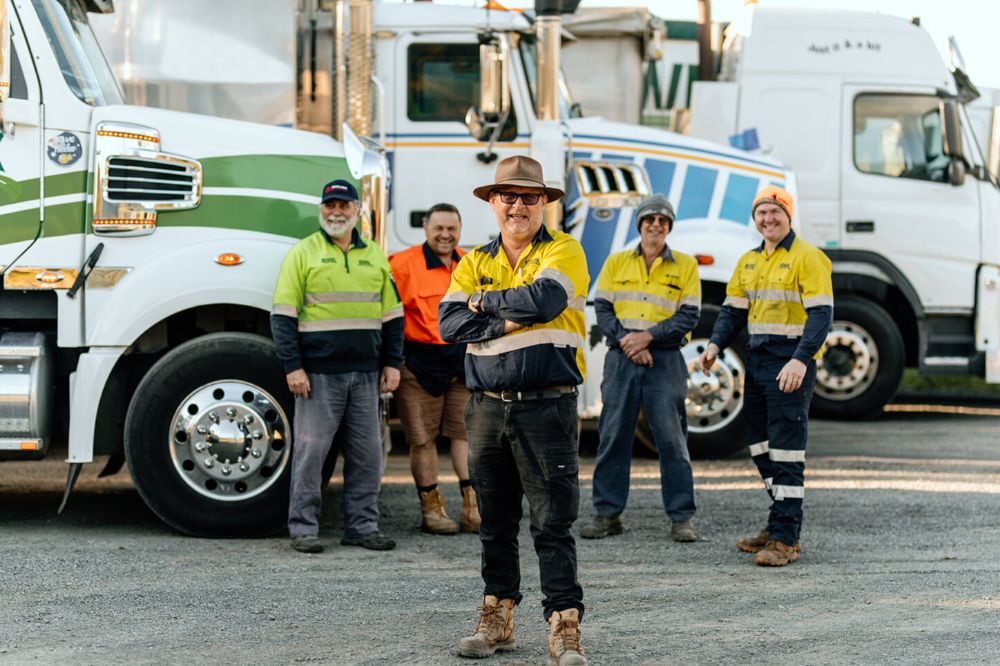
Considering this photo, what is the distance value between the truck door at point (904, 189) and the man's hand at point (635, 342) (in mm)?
5487

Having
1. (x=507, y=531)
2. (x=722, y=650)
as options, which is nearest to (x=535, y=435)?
(x=507, y=531)

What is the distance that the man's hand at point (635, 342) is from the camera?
7.93 m

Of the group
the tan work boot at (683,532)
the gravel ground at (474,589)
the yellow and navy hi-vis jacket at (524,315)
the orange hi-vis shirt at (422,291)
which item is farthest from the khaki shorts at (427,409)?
the yellow and navy hi-vis jacket at (524,315)

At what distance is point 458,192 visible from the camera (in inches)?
409

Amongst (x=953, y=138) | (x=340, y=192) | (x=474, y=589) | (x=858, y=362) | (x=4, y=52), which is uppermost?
(x=953, y=138)

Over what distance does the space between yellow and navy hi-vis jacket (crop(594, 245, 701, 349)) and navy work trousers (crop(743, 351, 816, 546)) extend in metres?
0.67

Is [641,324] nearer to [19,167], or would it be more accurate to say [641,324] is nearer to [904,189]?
[19,167]

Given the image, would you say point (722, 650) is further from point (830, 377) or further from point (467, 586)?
point (830, 377)

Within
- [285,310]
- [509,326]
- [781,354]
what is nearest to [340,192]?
[285,310]

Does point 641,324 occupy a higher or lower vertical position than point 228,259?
lower

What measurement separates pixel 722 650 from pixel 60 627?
8.75 ft

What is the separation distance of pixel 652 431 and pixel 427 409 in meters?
1.27

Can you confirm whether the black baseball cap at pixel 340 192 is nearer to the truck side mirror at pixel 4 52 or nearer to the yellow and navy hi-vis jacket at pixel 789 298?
the truck side mirror at pixel 4 52

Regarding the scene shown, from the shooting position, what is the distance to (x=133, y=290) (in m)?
7.61
